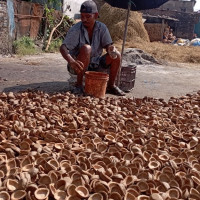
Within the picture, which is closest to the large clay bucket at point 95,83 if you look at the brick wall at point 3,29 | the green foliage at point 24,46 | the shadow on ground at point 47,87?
the shadow on ground at point 47,87

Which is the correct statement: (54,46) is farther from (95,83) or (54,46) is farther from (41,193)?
(41,193)

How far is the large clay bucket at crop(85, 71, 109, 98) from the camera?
3867 millimetres

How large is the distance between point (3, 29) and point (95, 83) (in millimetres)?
4812

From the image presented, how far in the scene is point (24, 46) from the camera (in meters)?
8.84

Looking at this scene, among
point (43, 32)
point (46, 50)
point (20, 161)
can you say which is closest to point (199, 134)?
point (20, 161)

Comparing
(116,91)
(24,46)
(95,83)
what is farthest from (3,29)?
(95,83)

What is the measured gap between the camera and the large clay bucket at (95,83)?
3867mm

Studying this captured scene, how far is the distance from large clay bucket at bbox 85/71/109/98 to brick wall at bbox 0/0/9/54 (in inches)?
181

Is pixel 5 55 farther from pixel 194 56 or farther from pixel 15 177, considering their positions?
pixel 194 56

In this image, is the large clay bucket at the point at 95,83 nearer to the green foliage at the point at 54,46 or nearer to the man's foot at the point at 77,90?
the man's foot at the point at 77,90

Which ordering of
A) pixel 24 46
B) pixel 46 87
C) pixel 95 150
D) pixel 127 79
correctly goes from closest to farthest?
pixel 95 150
pixel 46 87
pixel 127 79
pixel 24 46

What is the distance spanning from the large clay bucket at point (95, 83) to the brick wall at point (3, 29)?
4.61 metres

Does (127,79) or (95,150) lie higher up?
(127,79)

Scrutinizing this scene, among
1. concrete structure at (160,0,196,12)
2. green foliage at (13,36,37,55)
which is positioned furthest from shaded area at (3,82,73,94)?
concrete structure at (160,0,196,12)
